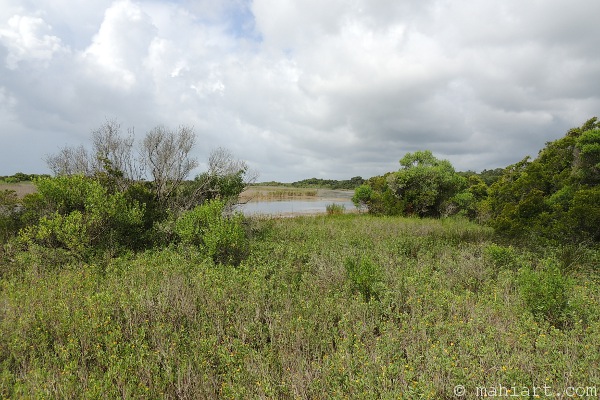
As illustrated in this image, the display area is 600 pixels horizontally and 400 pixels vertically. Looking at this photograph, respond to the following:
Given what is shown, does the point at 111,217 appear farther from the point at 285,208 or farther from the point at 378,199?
the point at 285,208

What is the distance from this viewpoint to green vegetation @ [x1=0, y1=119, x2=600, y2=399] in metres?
3.46

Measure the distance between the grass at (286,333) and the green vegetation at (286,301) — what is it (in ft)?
0.10

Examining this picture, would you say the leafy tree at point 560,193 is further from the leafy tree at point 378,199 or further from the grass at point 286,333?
the leafy tree at point 378,199

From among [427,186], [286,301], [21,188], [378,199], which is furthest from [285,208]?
[286,301]

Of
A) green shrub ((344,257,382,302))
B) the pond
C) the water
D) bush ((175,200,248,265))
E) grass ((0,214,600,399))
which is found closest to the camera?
grass ((0,214,600,399))

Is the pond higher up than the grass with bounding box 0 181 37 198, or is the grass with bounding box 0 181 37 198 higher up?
the grass with bounding box 0 181 37 198

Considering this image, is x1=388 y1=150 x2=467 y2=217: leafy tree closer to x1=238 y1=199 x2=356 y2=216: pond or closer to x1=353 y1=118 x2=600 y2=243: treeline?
x1=238 y1=199 x2=356 y2=216: pond

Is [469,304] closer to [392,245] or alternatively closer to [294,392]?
[294,392]

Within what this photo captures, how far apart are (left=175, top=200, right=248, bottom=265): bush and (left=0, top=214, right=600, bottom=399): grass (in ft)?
4.25

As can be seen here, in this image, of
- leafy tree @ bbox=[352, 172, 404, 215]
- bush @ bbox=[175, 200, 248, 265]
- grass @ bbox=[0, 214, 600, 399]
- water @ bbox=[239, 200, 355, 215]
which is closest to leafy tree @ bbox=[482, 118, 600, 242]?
grass @ bbox=[0, 214, 600, 399]

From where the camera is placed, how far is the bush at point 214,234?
9094 mm

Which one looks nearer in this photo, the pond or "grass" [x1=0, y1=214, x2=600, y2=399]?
"grass" [x1=0, y1=214, x2=600, y2=399]

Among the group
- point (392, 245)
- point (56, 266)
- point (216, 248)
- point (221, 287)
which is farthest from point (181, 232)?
point (392, 245)

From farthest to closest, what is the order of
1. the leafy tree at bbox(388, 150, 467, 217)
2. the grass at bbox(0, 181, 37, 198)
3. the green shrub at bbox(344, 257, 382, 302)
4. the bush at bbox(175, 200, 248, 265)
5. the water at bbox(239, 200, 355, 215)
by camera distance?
the water at bbox(239, 200, 355, 215), the leafy tree at bbox(388, 150, 467, 217), the grass at bbox(0, 181, 37, 198), the bush at bbox(175, 200, 248, 265), the green shrub at bbox(344, 257, 382, 302)
